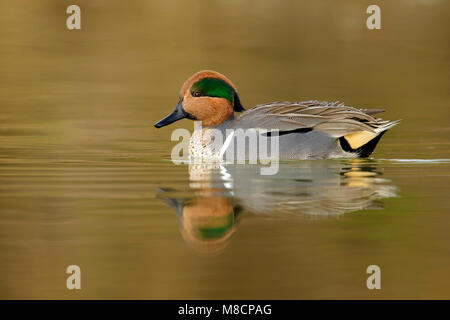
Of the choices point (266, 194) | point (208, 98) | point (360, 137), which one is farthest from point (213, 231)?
point (208, 98)

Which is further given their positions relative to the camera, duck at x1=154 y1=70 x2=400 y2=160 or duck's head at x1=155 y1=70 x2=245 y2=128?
duck's head at x1=155 y1=70 x2=245 y2=128

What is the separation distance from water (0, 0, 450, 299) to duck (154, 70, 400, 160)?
0.68ft

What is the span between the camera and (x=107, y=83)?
14492mm

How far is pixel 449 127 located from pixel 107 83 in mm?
5789

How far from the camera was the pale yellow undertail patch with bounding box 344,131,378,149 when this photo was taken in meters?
8.52

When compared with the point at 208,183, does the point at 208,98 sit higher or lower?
higher

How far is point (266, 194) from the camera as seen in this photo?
21.7 feet

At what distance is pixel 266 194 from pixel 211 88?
267 centimetres

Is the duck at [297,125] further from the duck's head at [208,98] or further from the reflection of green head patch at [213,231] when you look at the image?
the reflection of green head patch at [213,231]

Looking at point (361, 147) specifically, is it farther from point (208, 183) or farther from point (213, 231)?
point (213, 231)

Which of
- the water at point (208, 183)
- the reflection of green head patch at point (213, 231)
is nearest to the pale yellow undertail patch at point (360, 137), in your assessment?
the water at point (208, 183)

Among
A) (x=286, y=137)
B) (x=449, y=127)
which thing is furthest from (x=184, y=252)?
(x=449, y=127)

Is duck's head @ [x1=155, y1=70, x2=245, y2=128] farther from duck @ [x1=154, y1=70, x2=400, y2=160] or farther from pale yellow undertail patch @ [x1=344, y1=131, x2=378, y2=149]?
pale yellow undertail patch @ [x1=344, y1=131, x2=378, y2=149]

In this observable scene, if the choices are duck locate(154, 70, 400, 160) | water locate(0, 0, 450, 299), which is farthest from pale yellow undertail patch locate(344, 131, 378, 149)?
water locate(0, 0, 450, 299)
